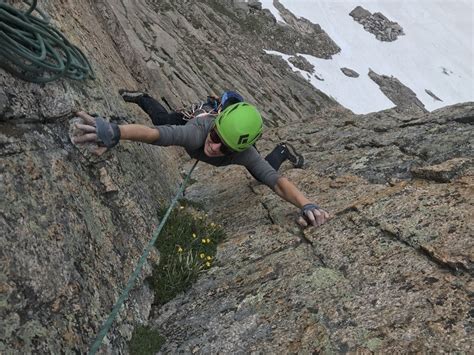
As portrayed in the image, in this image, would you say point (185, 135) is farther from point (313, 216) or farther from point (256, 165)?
point (313, 216)

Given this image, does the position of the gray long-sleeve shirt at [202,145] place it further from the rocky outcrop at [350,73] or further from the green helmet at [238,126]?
the rocky outcrop at [350,73]

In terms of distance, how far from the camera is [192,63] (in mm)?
30078

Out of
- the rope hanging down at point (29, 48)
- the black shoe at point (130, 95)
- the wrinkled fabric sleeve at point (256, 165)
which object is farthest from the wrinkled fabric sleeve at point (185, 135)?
the black shoe at point (130, 95)

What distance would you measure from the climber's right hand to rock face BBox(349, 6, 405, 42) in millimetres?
103494

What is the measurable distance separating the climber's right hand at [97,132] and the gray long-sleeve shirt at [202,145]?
0.94m

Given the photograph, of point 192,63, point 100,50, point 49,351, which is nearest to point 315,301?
point 49,351

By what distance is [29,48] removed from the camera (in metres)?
5.77

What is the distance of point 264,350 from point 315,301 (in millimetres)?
934

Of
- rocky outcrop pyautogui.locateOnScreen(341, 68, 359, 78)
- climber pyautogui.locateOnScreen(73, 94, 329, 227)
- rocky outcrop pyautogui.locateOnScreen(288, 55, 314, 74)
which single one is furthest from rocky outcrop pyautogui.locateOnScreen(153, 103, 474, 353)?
rocky outcrop pyautogui.locateOnScreen(341, 68, 359, 78)

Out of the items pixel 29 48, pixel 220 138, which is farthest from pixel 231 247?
pixel 29 48

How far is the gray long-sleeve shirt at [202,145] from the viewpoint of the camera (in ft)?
24.8

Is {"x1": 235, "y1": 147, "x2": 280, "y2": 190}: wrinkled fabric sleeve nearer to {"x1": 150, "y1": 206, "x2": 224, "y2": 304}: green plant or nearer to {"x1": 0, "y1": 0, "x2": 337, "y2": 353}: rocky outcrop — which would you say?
{"x1": 150, "y1": 206, "x2": 224, "y2": 304}: green plant

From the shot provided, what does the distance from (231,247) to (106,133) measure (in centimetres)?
286

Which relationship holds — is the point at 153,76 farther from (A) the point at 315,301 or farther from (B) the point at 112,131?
(A) the point at 315,301
